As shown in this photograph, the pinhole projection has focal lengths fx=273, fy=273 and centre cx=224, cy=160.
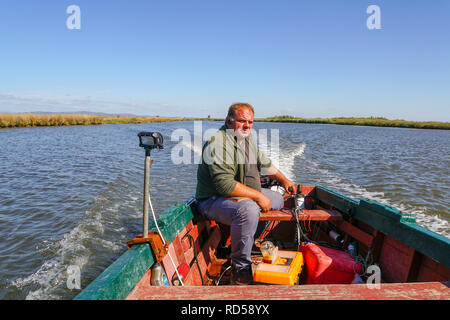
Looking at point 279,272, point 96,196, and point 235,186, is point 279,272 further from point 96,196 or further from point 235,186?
point 96,196

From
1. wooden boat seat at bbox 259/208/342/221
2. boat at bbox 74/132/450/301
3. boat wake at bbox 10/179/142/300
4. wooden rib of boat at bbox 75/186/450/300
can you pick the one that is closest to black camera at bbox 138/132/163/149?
boat at bbox 74/132/450/301

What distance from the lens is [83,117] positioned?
148 feet

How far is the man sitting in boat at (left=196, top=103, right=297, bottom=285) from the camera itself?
2783 mm

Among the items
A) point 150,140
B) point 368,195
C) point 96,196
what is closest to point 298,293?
point 150,140

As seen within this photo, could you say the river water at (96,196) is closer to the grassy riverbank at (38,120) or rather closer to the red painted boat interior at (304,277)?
the red painted boat interior at (304,277)

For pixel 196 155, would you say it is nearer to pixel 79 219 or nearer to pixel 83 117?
pixel 79 219

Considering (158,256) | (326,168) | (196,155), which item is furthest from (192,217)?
(196,155)

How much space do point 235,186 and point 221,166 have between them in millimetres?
257

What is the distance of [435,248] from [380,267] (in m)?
0.86

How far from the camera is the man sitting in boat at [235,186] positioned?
2.78m

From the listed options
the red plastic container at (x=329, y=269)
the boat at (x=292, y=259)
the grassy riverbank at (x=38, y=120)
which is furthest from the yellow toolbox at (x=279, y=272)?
the grassy riverbank at (x=38, y=120)

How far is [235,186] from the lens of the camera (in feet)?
9.38

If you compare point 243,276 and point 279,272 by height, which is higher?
point 279,272

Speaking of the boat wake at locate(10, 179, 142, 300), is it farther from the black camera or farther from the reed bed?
the reed bed
